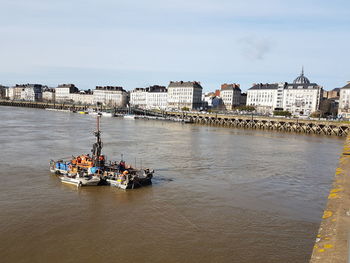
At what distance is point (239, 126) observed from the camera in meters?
104

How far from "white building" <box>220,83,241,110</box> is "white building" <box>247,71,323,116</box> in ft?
37.0

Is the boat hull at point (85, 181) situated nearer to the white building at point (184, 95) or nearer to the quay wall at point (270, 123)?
the quay wall at point (270, 123)

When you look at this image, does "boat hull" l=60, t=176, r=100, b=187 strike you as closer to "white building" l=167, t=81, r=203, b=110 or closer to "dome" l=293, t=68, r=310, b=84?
"white building" l=167, t=81, r=203, b=110

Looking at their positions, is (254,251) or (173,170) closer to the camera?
(254,251)

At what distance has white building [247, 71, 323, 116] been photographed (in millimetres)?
147500

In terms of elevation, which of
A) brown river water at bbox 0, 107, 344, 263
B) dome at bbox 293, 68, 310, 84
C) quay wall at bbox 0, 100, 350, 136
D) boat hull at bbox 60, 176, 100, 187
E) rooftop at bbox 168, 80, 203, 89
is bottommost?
brown river water at bbox 0, 107, 344, 263

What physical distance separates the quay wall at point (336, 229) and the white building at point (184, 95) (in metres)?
162

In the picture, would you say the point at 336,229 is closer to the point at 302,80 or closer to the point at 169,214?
the point at 169,214

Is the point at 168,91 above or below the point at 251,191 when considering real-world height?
above

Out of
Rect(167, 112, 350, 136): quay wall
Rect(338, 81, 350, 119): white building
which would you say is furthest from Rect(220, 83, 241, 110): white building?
Rect(167, 112, 350, 136): quay wall

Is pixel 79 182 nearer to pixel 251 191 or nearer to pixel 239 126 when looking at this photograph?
pixel 251 191

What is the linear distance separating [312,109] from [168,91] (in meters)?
74.2

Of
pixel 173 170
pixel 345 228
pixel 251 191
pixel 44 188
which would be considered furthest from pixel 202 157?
pixel 345 228

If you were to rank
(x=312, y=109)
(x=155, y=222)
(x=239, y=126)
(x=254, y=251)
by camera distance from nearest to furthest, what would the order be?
(x=254, y=251) → (x=155, y=222) → (x=239, y=126) → (x=312, y=109)
